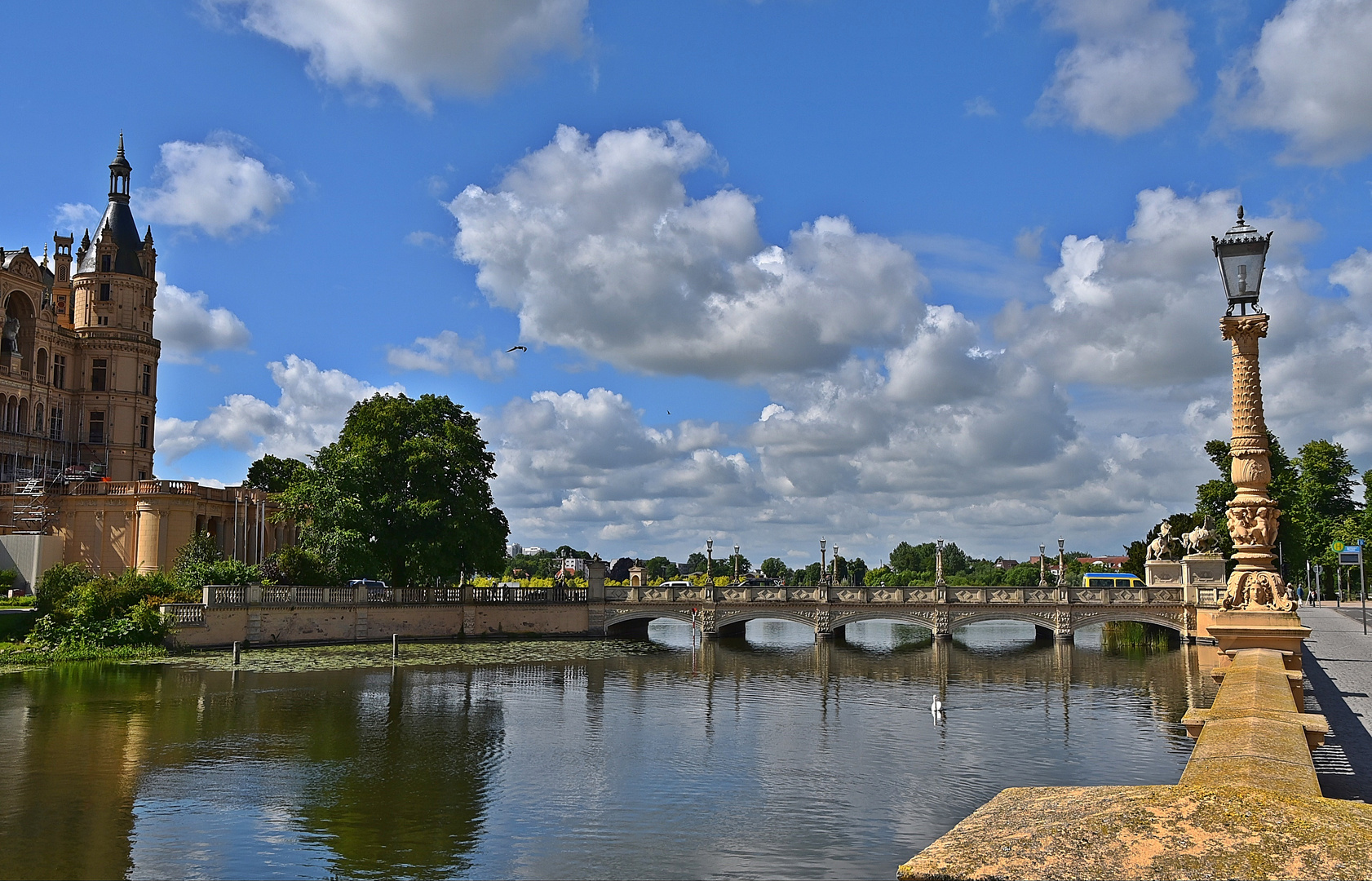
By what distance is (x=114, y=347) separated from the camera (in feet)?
278

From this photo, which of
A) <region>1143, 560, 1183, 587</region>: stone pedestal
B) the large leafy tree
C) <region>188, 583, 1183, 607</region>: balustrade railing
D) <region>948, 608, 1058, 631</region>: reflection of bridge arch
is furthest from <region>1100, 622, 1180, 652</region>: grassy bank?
the large leafy tree

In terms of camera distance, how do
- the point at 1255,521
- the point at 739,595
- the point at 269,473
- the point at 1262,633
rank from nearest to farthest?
the point at 1262,633
the point at 1255,521
the point at 739,595
the point at 269,473

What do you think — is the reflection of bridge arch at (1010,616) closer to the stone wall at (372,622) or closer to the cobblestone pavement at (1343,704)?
the cobblestone pavement at (1343,704)

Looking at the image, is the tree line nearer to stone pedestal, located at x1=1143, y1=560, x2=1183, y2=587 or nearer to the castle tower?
stone pedestal, located at x1=1143, y1=560, x2=1183, y2=587

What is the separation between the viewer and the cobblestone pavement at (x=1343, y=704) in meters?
17.1

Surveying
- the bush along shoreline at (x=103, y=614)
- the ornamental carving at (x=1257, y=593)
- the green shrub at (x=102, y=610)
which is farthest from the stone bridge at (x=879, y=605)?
the ornamental carving at (x=1257, y=593)

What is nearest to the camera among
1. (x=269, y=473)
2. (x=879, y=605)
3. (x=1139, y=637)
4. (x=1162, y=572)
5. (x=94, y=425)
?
(x=1162, y=572)

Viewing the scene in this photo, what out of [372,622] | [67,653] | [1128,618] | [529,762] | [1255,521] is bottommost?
[529,762]

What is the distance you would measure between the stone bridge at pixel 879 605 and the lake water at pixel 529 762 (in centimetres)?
1549

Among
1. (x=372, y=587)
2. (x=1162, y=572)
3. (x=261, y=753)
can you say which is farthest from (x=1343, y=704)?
(x=372, y=587)

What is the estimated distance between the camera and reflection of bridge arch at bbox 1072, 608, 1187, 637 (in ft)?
218

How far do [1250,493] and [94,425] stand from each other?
89525mm

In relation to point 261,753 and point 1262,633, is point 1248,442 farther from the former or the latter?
point 261,753

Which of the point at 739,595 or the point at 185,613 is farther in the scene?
the point at 739,595
